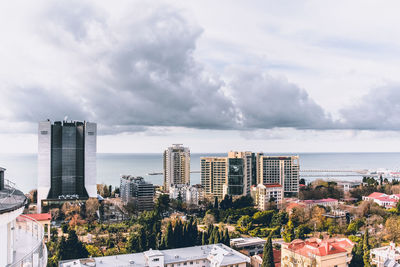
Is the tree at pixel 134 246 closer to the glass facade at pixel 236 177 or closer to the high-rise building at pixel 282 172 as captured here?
the glass facade at pixel 236 177

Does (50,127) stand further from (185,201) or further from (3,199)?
(3,199)

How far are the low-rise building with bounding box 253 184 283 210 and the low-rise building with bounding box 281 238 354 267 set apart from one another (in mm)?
14680

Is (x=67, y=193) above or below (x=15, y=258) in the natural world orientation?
below

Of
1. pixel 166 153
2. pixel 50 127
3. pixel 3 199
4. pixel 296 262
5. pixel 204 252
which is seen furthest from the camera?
pixel 166 153

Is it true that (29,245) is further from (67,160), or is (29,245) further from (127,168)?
(127,168)

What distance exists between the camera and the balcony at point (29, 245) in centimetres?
349

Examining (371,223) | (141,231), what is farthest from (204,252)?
(371,223)

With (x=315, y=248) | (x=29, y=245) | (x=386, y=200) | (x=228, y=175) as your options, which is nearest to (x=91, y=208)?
(x=228, y=175)

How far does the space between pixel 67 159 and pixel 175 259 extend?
18.1 m

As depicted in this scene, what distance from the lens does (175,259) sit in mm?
14047

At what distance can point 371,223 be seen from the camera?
2042 cm

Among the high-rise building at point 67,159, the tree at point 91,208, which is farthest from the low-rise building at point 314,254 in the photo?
the high-rise building at point 67,159

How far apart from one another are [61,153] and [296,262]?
2178cm

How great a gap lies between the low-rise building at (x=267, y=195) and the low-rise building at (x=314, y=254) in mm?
14680
